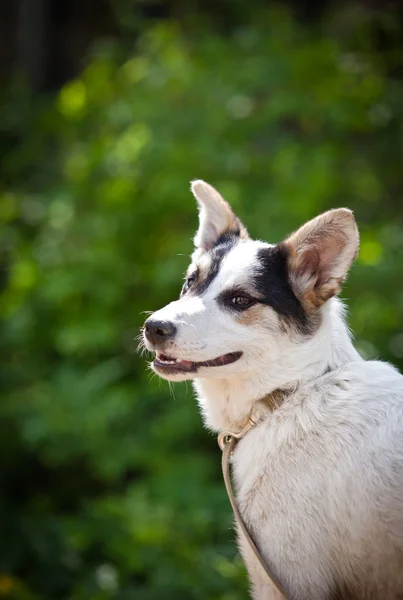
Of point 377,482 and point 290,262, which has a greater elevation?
point 290,262

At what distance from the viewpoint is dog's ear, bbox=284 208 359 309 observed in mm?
2641

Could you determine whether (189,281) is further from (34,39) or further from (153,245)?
(34,39)

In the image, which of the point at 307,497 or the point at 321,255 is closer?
the point at 307,497

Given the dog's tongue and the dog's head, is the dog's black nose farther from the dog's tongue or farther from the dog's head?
the dog's tongue

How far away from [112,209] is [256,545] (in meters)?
4.30

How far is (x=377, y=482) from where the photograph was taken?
2443 mm

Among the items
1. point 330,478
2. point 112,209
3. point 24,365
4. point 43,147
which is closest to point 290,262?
point 330,478

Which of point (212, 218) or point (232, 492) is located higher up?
point (212, 218)

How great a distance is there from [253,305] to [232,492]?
69 centimetres

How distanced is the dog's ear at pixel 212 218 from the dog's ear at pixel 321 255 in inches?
16.6

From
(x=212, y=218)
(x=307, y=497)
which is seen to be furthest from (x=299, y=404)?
(x=212, y=218)

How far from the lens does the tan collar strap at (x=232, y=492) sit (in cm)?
249

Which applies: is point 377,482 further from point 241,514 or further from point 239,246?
point 239,246

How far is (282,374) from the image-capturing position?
2.72 metres
